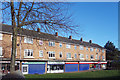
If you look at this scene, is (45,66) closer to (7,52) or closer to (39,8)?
(7,52)

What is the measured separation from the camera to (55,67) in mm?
34281

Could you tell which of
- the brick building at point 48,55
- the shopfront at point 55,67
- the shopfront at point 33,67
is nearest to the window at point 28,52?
the brick building at point 48,55

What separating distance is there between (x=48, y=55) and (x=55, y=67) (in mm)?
3665

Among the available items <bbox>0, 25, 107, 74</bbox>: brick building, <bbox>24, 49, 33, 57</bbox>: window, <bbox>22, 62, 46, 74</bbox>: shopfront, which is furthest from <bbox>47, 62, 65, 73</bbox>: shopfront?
<bbox>24, 49, 33, 57</bbox>: window

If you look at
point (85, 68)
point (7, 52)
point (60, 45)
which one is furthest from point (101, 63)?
point (7, 52)

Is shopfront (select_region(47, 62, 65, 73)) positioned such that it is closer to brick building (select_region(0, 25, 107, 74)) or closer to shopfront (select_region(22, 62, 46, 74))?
brick building (select_region(0, 25, 107, 74))

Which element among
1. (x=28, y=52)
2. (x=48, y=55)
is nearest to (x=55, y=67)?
(x=48, y=55)

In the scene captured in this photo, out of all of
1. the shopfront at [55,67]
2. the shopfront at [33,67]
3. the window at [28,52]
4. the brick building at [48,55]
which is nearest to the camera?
the brick building at [48,55]

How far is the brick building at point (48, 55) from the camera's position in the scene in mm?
25016

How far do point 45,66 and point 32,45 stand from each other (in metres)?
5.25

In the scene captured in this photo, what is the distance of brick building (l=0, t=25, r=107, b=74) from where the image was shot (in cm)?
2502

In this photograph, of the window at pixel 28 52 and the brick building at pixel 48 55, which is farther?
the window at pixel 28 52

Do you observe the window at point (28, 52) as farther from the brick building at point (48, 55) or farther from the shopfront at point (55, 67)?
the shopfront at point (55, 67)

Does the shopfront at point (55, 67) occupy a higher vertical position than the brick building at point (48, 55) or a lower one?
lower
